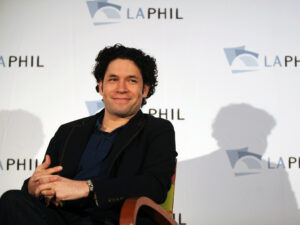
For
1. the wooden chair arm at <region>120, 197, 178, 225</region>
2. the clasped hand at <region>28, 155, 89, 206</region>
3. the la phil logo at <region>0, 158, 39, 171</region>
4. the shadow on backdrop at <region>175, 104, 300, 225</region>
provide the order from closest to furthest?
the wooden chair arm at <region>120, 197, 178, 225</region> → the clasped hand at <region>28, 155, 89, 206</region> → the shadow on backdrop at <region>175, 104, 300, 225</region> → the la phil logo at <region>0, 158, 39, 171</region>

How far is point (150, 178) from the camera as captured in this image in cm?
157

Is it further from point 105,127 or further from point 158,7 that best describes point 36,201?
point 158,7

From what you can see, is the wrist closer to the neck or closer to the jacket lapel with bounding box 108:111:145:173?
the jacket lapel with bounding box 108:111:145:173

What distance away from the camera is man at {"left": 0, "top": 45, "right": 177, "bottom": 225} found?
1.44 m

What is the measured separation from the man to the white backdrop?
148cm

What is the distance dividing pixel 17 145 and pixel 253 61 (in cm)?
244

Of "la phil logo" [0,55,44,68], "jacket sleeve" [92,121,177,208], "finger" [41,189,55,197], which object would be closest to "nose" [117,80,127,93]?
"jacket sleeve" [92,121,177,208]

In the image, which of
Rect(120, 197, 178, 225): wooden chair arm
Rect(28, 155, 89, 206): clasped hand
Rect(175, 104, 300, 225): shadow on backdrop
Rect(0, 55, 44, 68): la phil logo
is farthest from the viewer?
Rect(0, 55, 44, 68): la phil logo

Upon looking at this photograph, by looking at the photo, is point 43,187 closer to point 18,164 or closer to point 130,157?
point 130,157

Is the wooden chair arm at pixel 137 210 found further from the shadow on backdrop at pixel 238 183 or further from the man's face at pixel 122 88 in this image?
the shadow on backdrop at pixel 238 183

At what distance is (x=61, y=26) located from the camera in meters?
3.76

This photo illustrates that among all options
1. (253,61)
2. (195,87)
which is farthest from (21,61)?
(253,61)

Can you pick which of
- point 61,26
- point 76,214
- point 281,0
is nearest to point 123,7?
point 61,26

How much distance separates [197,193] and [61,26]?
2.14m
